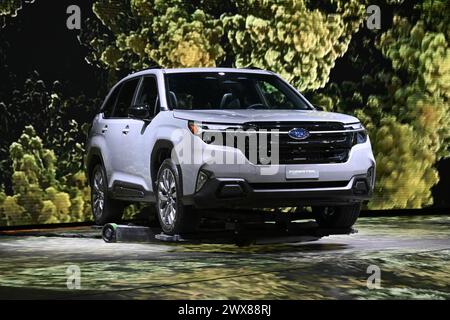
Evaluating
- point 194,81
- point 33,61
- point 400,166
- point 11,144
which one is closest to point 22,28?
point 33,61

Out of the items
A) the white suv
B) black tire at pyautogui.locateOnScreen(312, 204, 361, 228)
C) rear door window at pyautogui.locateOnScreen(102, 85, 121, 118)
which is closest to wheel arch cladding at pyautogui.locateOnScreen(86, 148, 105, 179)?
rear door window at pyautogui.locateOnScreen(102, 85, 121, 118)

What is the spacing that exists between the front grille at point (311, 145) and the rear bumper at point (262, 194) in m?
0.27

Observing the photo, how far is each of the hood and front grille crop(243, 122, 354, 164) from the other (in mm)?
72

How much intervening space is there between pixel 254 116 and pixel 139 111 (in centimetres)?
149

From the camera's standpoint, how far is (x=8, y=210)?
15.7 meters

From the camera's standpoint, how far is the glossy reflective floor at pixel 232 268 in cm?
897

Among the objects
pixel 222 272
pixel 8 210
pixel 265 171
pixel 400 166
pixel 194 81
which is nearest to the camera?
pixel 222 272

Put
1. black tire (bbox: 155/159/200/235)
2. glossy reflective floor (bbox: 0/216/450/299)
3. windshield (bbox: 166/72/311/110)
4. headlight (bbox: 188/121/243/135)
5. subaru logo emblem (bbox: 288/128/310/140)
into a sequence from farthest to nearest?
1. windshield (bbox: 166/72/311/110)
2. black tire (bbox: 155/159/200/235)
3. subaru logo emblem (bbox: 288/128/310/140)
4. headlight (bbox: 188/121/243/135)
5. glossy reflective floor (bbox: 0/216/450/299)

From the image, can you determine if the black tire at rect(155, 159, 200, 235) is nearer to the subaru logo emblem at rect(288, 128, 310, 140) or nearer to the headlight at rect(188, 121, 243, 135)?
the headlight at rect(188, 121, 243, 135)

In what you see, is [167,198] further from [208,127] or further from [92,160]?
[92,160]

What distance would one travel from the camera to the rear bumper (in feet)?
37.3

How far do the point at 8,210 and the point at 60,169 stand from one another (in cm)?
107

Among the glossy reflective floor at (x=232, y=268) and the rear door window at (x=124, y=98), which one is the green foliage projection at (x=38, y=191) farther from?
the rear door window at (x=124, y=98)

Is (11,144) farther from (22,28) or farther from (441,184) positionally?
(441,184)
